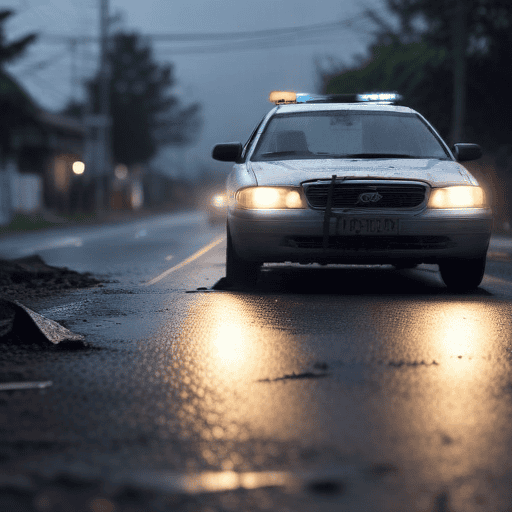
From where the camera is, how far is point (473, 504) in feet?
9.41

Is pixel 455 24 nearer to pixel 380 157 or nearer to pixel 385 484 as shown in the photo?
pixel 380 157

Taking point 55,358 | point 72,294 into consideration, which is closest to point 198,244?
point 72,294

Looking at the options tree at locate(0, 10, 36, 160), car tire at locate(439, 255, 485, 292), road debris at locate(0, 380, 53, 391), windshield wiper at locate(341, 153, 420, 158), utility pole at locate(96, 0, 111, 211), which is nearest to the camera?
road debris at locate(0, 380, 53, 391)

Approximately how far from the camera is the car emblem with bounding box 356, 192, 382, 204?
787 cm

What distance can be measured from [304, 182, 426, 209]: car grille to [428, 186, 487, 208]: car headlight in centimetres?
22

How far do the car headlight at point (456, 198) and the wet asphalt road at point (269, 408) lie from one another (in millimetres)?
879

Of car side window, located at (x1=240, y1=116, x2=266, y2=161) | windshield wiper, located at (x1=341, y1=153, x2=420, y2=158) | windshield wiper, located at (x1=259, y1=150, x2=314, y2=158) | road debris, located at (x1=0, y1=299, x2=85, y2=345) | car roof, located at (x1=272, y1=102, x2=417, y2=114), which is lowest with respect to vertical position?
road debris, located at (x1=0, y1=299, x2=85, y2=345)

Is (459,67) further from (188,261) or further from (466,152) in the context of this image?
(466,152)

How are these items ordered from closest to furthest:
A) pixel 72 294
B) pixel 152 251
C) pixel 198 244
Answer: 1. pixel 72 294
2. pixel 152 251
3. pixel 198 244

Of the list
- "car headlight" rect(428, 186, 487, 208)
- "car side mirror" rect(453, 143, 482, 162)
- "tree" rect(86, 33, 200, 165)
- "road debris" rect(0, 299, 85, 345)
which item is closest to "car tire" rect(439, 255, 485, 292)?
"car headlight" rect(428, 186, 487, 208)

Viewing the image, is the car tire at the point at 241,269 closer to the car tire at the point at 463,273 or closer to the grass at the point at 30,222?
the car tire at the point at 463,273

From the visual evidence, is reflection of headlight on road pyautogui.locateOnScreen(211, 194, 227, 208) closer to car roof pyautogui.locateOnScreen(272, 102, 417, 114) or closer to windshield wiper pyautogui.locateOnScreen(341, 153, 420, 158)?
car roof pyautogui.locateOnScreen(272, 102, 417, 114)

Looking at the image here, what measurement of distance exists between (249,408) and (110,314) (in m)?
3.21

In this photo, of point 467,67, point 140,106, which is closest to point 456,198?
point 467,67
